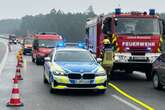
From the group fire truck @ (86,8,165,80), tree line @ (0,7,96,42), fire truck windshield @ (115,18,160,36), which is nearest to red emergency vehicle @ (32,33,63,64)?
fire truck @ (86,8,165,80)

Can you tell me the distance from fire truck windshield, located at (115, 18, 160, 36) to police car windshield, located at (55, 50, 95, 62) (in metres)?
3.26

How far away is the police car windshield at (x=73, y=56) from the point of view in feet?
54.4

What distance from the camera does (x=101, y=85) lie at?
49.5ft

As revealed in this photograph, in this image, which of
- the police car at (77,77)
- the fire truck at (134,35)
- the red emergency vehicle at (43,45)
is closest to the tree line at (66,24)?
the red emergency vehicle at (43,45)

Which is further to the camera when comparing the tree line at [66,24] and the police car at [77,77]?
the tree line at [66,24]

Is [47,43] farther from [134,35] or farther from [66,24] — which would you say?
[66,24]

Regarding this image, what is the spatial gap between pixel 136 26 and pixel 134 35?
0.38 metres

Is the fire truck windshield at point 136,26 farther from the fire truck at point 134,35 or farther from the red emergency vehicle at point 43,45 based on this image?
the red emergency vehicle at point 43,45

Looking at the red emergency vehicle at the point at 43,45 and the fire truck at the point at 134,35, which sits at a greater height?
the fire truck at the point at 134,35

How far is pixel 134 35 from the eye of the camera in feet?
65.6

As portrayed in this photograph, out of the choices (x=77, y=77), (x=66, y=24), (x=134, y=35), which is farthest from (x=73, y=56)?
(x=66, y=24)

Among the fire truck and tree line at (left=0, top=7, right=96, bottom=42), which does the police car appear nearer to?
the fire truck

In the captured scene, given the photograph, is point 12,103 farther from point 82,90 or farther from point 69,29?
point 69,29

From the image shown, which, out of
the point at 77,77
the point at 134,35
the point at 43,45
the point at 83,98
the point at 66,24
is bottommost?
the point at 66,24
